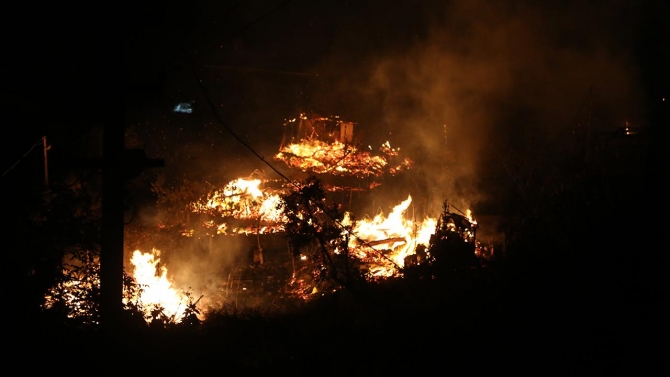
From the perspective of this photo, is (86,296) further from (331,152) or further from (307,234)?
(331,152)

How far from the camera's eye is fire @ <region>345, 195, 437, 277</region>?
14375 millimetres

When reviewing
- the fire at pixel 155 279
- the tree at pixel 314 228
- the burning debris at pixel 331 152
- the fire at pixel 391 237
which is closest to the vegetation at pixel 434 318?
the tree at pixel 314 228

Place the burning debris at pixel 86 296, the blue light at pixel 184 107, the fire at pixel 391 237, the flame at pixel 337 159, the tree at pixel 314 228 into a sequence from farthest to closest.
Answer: the blue light at pixel 184 107 < the flame at pixel 337 159 < the fire at pixel 391 237 < the tree at pixel 314 228 < the burning debris at pixel 86 296

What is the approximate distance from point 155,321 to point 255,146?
19.3m

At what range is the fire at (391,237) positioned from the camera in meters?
14.4

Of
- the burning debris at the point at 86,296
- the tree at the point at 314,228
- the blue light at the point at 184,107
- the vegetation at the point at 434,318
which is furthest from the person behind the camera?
the blue light at the point at 184,107

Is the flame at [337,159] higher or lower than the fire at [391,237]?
higher

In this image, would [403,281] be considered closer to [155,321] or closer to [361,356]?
[361,356]

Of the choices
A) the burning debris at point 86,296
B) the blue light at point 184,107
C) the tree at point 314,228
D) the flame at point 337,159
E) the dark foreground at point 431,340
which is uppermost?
the blue light at point 184,107

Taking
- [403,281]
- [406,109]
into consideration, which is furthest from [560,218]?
[406,109]

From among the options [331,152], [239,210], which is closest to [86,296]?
[239,210]

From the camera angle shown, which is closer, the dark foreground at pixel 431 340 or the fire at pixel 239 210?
the dark foreground at pixel 431 340

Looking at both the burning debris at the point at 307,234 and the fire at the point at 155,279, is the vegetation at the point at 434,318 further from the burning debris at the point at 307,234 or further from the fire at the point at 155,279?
the fire at the point at 155,279

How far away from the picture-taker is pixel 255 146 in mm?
26422
